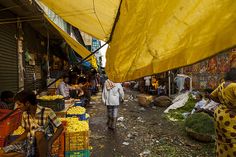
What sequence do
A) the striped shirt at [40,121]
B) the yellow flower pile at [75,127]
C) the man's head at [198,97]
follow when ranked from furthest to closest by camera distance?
1. the man's head at [198,97]
2. the yellow flower pile at [75,127]
3. the striped shirt at [40,121]

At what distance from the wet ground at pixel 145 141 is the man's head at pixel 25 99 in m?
4.05

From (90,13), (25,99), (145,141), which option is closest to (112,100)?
(145,141)

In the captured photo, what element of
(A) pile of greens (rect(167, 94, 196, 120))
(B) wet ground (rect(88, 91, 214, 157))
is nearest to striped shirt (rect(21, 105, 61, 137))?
(B) wet ground (rect(88, 91, 214, 157))

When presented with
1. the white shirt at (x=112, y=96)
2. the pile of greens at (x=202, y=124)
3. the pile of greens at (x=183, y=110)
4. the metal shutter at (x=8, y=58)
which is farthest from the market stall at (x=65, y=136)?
the pile of greens at (x=183, y=110)

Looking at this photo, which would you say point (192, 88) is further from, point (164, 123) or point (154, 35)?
point (154, 35)

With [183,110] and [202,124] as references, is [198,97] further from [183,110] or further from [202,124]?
[202,124]

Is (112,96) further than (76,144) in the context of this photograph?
Yes

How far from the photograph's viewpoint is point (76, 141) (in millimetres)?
5516

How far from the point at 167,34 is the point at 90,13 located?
303 centimetres

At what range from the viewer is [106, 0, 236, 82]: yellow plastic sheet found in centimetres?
131

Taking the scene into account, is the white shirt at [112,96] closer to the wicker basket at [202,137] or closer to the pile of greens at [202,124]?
the pile of greens at [202,124]

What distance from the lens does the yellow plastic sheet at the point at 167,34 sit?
1312 mm

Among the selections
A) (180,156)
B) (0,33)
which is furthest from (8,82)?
(180,156)

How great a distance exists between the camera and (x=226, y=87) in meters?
3.83
